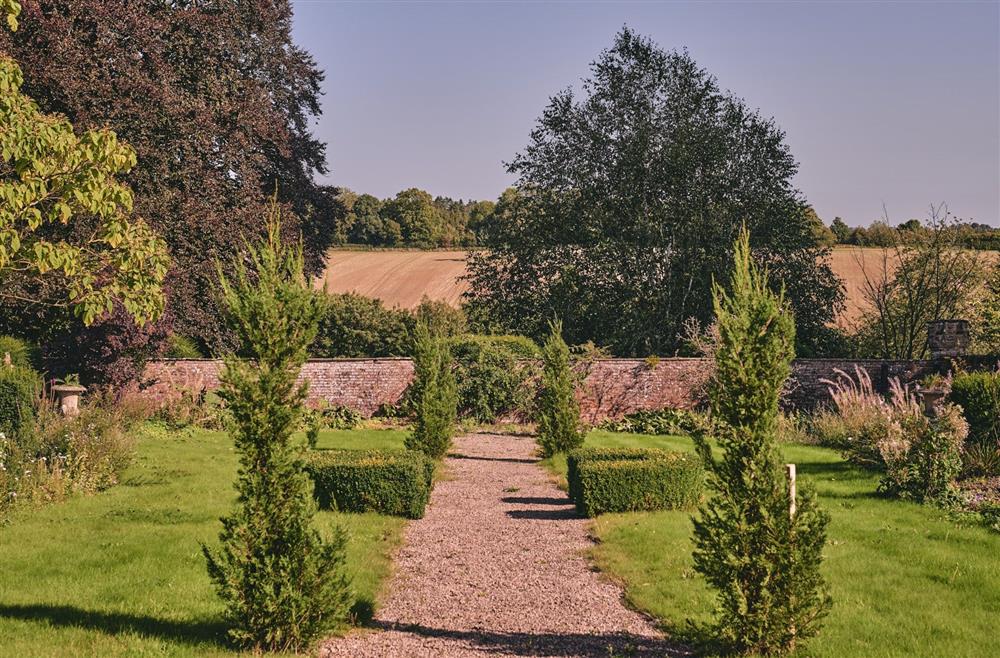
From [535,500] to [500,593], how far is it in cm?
550

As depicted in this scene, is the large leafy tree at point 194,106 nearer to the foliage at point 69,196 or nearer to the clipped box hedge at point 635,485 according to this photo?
the foliage at point 69,196

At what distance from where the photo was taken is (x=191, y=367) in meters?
25.1

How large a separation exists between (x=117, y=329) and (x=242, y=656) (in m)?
16.0

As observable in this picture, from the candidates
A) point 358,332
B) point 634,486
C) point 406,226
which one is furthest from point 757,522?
point 406,226

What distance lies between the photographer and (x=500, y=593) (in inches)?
352

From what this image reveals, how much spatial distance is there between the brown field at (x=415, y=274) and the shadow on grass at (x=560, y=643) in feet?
133

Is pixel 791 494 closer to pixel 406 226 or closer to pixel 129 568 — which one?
pixel 129 568

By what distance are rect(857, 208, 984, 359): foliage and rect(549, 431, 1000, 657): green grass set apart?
21492 millimetres

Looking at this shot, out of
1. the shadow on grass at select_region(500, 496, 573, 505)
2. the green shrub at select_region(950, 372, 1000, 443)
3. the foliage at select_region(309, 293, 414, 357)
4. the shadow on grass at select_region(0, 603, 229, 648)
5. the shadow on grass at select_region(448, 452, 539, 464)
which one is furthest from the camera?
the foliage at select_region(309, 293, 414, 357)

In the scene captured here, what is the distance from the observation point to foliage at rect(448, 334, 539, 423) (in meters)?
25.6

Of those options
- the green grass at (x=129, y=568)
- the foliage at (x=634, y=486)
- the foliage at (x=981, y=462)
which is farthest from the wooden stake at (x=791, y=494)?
the foliage at (x=981, y=462)

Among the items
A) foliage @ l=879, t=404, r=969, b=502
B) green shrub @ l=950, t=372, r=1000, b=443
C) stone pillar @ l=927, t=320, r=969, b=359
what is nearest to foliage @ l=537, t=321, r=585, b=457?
foliage @ l=879, t=404, r=969, b=502

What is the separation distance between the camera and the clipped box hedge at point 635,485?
12859mm

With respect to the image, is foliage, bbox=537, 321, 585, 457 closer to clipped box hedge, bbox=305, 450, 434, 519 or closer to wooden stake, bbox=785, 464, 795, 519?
clipped box hedge, bbox=305, 450, 434, 519
